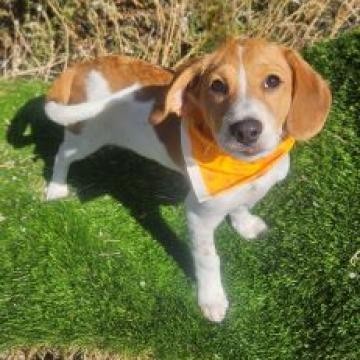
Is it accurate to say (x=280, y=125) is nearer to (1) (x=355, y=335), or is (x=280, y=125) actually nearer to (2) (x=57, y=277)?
(1) (x=355, y=335)

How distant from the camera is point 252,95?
9.64 ft

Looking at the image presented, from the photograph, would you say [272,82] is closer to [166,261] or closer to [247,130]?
[247,130]

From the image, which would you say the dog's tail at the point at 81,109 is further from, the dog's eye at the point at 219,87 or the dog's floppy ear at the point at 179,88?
the dog's eye at the point at 219,87

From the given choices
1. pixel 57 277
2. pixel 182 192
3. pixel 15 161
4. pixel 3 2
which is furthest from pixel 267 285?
pixel 3 2

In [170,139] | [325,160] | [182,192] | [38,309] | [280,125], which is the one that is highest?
[280,125]

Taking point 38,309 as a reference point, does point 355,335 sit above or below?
above

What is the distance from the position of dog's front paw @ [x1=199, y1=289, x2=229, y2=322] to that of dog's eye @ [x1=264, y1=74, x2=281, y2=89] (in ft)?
4.21

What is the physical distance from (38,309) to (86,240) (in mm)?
499

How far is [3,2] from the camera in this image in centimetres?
548

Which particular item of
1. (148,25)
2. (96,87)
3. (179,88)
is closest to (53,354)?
(96,87)

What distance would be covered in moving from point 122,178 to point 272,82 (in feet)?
6.13

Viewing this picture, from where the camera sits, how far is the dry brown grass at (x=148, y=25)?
526 cm

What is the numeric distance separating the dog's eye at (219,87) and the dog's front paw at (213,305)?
125cm

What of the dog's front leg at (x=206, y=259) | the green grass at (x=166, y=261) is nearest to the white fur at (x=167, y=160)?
the dog's front leg at (x=206, y=259)
